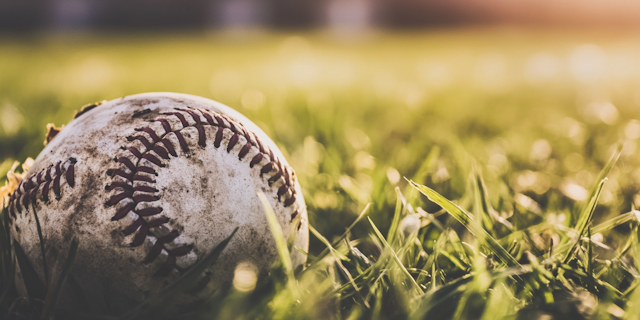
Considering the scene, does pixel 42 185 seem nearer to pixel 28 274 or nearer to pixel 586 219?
pixel 28 274

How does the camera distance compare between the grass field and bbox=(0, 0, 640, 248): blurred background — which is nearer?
the grass field

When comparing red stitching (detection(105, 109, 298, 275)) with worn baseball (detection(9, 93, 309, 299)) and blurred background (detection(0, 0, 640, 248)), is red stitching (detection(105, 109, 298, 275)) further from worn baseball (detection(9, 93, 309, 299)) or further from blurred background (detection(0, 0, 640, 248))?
blurred background (detection(0, 0, 640, 248))

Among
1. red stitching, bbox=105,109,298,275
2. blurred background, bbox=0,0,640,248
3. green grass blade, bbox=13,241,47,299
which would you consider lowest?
blurred background, bbox=0,0,640,248

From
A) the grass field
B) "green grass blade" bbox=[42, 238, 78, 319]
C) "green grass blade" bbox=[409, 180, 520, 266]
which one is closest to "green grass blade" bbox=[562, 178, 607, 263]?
the grass field

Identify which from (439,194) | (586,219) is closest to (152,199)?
(439,194)

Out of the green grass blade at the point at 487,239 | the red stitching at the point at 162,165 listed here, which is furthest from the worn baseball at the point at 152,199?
the green grass blade at the point at 487,239

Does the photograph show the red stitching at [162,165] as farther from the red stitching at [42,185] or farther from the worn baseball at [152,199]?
the red stitching at [42,185]

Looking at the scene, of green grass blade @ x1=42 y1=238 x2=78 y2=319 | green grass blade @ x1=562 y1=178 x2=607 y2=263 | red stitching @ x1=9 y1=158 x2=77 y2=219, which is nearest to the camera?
green grass blade @ x1=42 y1=238 x2=78 y2=319
